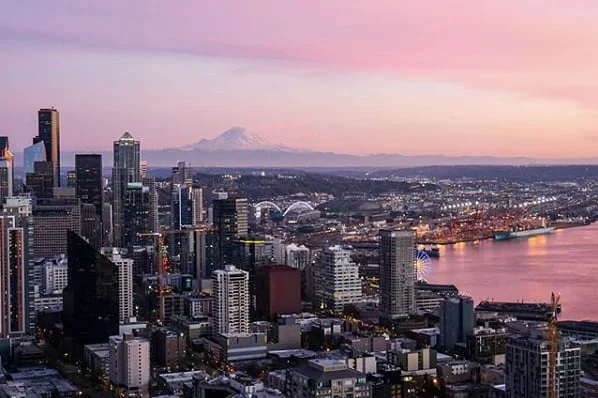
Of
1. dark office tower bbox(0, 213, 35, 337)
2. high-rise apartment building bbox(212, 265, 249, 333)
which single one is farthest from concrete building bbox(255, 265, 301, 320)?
dark office tower bbox(0, 213, 35, 337)

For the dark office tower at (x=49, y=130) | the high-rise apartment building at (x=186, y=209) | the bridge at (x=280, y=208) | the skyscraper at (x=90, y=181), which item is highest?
the dark office tower at (x=49, y=130)

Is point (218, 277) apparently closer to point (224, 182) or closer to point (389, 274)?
point (389, 274)

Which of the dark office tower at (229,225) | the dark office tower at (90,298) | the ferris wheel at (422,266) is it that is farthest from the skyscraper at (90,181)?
the dark office tower at (90,298)

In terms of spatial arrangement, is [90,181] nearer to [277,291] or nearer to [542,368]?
[277,291]

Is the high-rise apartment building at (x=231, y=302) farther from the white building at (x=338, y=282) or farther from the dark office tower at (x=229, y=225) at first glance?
the dark office tower at (x=229, y=225)

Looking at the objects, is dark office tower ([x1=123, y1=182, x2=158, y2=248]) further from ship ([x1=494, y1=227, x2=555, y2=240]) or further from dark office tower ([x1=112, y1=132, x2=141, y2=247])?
ship ([x1=494, y1=227, x2=555, y2=240])

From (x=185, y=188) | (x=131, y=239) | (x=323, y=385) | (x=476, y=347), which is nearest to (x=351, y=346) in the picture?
(x=476, y=347)

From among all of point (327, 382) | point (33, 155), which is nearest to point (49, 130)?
point (33, 155)
